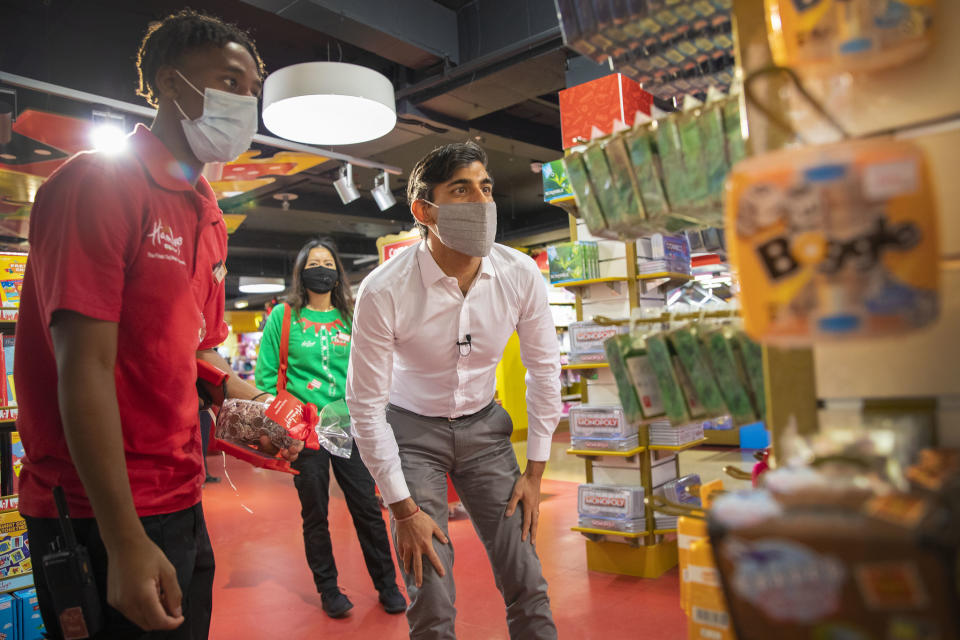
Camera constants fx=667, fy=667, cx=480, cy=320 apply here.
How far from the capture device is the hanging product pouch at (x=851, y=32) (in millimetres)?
760

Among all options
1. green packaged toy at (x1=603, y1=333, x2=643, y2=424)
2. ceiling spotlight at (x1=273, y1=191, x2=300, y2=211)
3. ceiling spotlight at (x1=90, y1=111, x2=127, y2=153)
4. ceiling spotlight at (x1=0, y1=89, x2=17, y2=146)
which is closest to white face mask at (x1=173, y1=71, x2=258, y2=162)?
green packaged toy at (x1=603, y1=333, x2=643, y2=424)

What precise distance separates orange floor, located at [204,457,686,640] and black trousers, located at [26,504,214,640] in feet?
6.52

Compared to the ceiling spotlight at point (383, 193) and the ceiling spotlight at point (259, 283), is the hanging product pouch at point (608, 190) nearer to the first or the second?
the ceiling spotlight at point (383, 193)

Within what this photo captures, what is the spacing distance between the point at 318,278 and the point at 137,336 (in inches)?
110

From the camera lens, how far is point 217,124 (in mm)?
1475

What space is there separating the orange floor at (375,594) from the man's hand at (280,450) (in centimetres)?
197

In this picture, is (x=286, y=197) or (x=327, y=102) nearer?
(x=327, y=102)

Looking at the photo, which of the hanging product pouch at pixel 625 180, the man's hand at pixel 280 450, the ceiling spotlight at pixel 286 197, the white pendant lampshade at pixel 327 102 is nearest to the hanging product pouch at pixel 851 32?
the hanging product pouch at pixel 625 180

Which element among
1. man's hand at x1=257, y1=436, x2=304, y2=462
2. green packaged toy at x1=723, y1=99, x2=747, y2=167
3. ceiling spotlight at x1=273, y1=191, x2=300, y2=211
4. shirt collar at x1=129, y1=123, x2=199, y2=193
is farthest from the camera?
ceiling spotlight at x1=273, y1=191, x2=300, y2=211

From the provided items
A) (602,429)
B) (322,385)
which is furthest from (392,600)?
(602,429)

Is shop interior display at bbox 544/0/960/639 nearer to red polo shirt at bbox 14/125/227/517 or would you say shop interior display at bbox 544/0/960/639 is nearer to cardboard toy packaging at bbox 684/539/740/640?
cardboard toy packaging at bbox 684/539/740/640

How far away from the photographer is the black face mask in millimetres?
4039

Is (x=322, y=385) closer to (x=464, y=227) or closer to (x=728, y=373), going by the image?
(x=464, y=227)

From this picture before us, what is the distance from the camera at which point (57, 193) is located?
120cm
